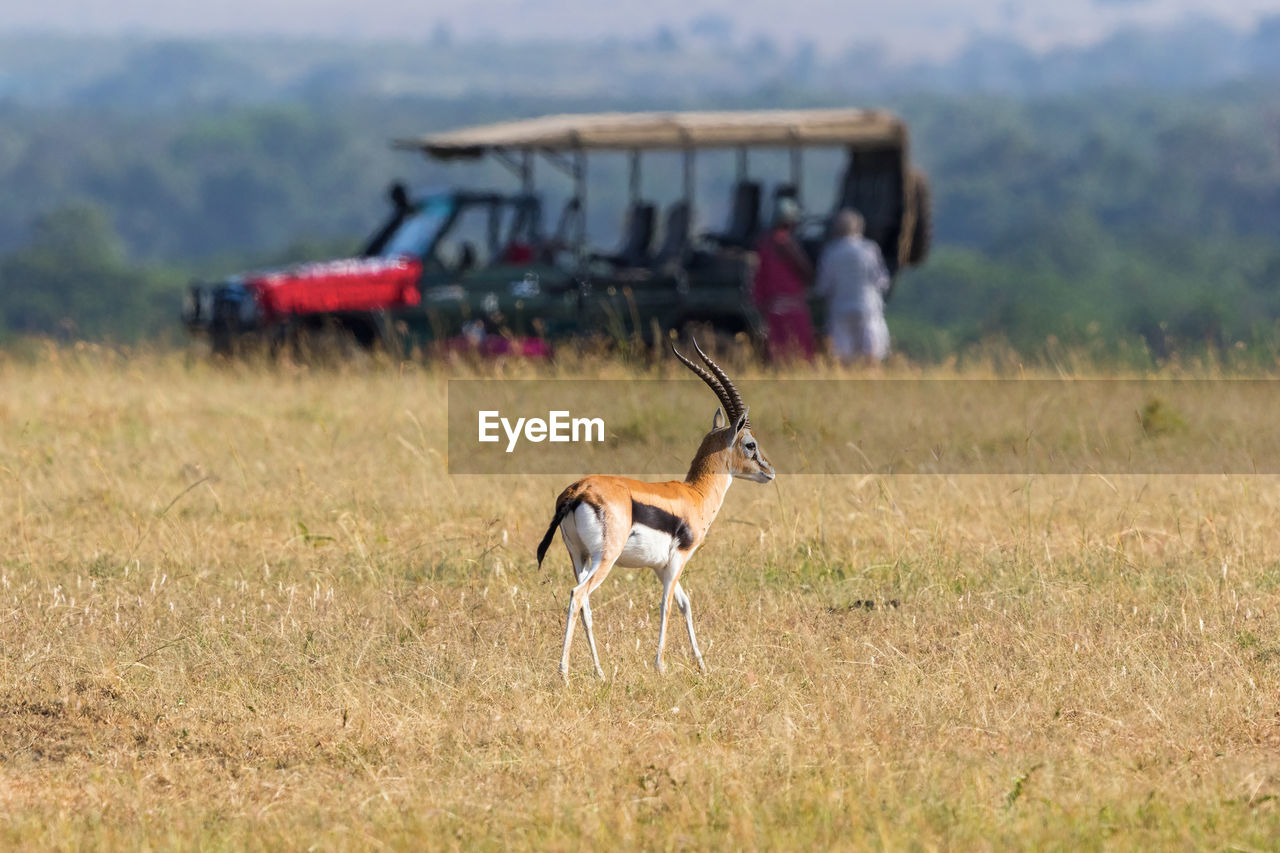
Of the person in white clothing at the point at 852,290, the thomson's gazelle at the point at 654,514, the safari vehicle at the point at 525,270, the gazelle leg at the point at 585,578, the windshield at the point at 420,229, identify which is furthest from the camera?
the windshield at the point at 420,229

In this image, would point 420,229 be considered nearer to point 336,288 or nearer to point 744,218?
point 336,288

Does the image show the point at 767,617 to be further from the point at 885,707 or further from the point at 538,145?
the point at 538,145

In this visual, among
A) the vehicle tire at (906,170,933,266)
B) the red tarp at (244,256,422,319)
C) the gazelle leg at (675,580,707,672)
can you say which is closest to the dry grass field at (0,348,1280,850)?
the gazelle leg at (675,580,707,672)

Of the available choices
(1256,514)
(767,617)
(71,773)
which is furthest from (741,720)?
(1256,514)

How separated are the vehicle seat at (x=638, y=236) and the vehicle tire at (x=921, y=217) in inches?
110

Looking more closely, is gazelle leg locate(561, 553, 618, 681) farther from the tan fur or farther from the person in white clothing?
the person in white clothing

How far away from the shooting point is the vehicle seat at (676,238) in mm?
17750

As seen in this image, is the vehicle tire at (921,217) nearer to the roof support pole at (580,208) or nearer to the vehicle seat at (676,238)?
the vehicle seat at (676,238)

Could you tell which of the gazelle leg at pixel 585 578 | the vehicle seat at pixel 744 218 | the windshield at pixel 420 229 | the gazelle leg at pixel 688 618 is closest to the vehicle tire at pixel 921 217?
the vehicle seat at pixel 744 218

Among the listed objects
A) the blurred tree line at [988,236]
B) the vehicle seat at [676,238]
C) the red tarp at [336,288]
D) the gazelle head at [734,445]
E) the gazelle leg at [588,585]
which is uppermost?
the gazelle head at [734,445]

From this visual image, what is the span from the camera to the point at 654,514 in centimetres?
581

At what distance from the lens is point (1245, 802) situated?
513 cm

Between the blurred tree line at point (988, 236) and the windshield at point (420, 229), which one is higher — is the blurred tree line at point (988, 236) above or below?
below

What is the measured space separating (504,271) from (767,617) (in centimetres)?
992
